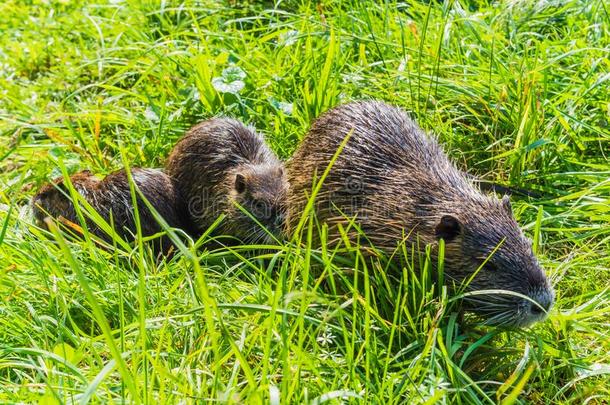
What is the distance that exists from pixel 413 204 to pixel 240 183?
1415mm

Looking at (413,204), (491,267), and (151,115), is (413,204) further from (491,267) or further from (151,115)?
(151,115)

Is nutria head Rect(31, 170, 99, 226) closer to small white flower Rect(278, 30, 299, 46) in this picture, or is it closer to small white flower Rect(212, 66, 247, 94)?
small white flower Rect(212, 66, 247, 94)

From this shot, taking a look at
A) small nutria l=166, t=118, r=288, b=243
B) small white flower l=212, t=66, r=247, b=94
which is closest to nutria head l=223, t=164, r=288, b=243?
small nutria l=166, t=118, r=288, b=243

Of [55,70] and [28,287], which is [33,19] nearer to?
[55,70]

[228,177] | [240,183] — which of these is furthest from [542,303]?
[228,177]

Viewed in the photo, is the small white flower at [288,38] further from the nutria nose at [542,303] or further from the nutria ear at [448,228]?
the nutria nose at [542,303]

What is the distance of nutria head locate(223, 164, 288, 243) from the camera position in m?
4.68

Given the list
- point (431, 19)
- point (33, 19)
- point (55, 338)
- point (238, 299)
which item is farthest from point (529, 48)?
point (33, 19)

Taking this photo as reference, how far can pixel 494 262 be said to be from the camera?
3.40 m

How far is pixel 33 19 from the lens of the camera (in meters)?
6.72

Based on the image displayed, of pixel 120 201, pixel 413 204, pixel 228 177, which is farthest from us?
pixel 228 177

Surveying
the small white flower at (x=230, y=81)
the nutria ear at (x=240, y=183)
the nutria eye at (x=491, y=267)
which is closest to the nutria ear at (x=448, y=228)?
the nutria eye at (x=491, y=267)

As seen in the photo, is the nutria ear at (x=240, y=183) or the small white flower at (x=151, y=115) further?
the small white flower at (x=151, y=115)

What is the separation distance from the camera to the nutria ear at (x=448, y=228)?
11.4ft
